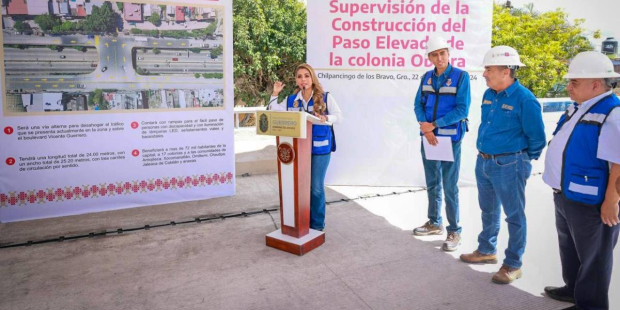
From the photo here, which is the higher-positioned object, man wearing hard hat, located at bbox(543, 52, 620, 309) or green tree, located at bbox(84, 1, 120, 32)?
green tree, located at bbox(84, 1, 120, 32)

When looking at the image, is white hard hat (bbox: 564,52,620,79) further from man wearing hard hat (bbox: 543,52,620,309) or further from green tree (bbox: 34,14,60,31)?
green tree (bbox: 34,14,60,31)

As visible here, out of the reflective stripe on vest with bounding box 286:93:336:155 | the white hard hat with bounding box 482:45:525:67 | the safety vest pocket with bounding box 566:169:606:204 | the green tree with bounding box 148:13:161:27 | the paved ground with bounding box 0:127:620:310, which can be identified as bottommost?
the paved ground with bounding box 0:127:620:310

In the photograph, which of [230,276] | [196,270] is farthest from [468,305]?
[196,270]

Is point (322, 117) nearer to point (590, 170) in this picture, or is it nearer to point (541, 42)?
point (590, 170)

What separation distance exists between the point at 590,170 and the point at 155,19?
456 cm

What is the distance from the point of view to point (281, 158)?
400 centimetres

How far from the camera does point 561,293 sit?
10.3 feet

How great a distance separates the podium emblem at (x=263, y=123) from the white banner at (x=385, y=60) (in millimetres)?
2433

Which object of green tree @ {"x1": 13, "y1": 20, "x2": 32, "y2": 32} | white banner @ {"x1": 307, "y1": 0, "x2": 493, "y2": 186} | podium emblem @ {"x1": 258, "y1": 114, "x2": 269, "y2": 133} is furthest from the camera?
white banner @ {"x1": 307, "y1": 0, "x2": 493, "y2": 186}

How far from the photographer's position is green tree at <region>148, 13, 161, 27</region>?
5.24 meters

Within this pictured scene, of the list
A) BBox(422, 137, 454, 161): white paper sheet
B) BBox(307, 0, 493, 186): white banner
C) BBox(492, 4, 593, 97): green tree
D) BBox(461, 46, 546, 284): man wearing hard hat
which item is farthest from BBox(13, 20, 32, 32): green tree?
BBox(492, 4, 593, 97): green tree

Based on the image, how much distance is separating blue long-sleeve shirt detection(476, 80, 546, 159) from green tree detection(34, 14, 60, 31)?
14.3 feet

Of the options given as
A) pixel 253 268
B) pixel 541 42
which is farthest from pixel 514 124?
pixel 541 42

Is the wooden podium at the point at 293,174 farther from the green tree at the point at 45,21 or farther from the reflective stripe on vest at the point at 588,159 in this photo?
the green tree at the point at 45,21
